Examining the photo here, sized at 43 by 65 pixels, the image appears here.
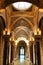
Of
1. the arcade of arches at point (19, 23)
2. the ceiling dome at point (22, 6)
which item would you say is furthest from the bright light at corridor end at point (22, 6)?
the arcade of arches at point (19, 23)

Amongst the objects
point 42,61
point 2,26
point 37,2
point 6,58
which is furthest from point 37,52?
point 37,2

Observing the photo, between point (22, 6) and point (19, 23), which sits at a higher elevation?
point (22, 6)

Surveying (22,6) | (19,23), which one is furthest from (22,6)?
(19,23)

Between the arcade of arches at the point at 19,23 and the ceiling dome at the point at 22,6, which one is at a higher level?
the ceiling dome at the point at 22,6

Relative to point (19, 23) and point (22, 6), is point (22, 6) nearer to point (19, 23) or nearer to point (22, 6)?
point (22, 6)

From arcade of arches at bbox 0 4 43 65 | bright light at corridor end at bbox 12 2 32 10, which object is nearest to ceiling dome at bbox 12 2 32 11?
bright light at corridor end at bbox 12 2 32 10

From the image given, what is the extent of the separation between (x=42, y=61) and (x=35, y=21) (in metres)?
3.77

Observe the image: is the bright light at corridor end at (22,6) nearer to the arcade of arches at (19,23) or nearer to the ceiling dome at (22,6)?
the ceiling dome at (22,6)

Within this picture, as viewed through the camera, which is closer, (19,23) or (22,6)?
(22,6)

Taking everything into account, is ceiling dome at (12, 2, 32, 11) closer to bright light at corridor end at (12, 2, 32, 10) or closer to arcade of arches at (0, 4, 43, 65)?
bright light at corridor end at (12, 2, 32, 10)

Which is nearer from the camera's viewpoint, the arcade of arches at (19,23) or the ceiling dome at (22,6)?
the arcade of arches at (19,23)

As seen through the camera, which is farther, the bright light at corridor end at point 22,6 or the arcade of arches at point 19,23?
the bright light at corridor end at point 22,6

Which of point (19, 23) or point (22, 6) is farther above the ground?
point (22, 6)

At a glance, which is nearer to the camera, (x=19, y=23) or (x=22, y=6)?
(x=22, y=6)
